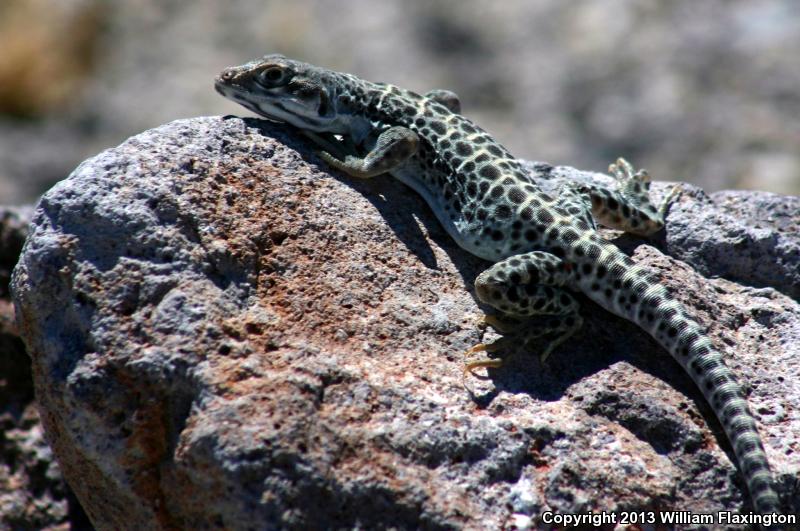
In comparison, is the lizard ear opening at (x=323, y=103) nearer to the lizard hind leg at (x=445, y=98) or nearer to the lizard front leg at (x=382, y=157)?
the lizard front leg at (x=382, y=157)

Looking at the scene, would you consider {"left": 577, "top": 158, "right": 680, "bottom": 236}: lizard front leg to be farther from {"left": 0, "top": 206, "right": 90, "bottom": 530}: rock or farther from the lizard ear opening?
{"left": 0, "top": 206, "right": 90, "bottom": 530}: rock

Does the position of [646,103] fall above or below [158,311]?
above

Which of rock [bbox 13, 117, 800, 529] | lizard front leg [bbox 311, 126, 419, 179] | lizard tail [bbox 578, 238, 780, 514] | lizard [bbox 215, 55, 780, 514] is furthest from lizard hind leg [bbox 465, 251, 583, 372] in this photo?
lizard front leg [bbox 311, 126, 419, 179]

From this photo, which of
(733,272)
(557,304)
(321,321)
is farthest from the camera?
(733,272)

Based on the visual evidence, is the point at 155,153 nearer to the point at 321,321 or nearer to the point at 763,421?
the point at 321,321

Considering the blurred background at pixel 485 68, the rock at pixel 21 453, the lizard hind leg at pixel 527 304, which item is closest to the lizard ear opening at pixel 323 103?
the lizard hind leg at pixel 527 304

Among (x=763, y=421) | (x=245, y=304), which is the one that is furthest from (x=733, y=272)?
(x=245, y=304)
